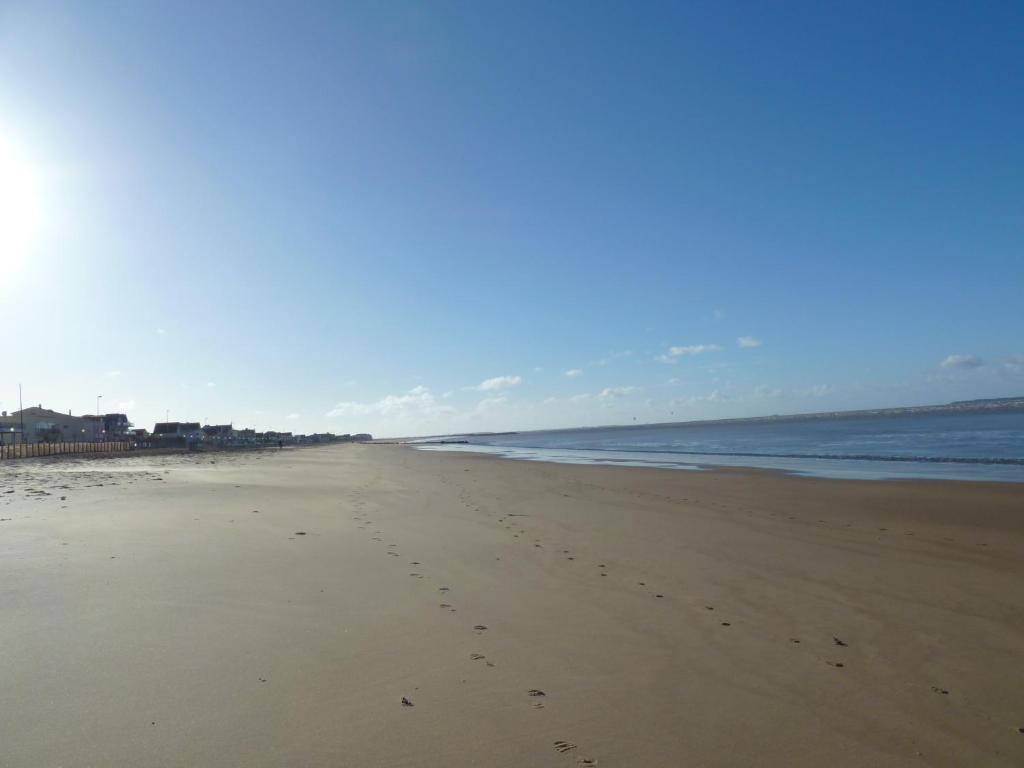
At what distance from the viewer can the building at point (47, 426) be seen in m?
78.9

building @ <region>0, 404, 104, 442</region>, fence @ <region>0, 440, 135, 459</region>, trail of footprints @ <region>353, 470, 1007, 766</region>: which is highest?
building @ <region>0, 404, 104, 442</region>

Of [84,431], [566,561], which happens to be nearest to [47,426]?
[84,431]

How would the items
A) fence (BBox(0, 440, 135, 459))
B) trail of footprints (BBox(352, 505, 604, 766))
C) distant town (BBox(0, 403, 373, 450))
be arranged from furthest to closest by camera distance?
distant town (BBox(0, 403, 373, 450))
fence (BBox(0, 440, 135, 459))
trail of footprints (BBox(352, 505, 604, 766))

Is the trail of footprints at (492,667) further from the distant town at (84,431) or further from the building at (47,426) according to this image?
the building at (47,426)

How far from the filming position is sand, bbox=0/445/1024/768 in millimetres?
3447

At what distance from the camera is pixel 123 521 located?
10.5m

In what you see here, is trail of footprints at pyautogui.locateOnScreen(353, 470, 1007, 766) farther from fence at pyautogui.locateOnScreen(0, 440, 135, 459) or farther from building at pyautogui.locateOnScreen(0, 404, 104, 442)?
building at pyautogui.locateOnScreen(0, 404, 104, 442)

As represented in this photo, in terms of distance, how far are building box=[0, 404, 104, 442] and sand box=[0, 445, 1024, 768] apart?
86676 mm

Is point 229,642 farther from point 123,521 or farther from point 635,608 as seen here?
point 123,521

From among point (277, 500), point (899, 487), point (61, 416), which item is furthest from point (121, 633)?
point (61, 416)

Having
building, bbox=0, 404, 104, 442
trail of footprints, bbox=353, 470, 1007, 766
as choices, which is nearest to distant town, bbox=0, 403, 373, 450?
building, bbox=0, 404, 104, 442

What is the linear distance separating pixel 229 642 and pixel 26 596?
2686 millimetres

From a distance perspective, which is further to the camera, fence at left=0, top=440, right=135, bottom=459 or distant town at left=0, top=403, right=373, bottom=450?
distant town at left=0, top=403, right=373, bottom=450

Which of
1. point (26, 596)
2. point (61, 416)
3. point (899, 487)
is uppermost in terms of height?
point (61, 416)
